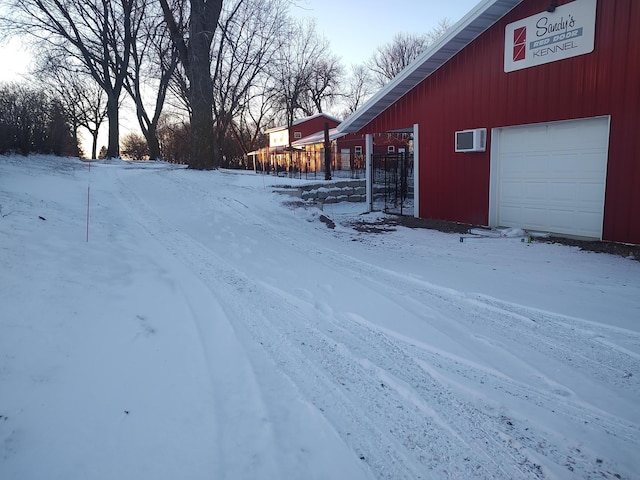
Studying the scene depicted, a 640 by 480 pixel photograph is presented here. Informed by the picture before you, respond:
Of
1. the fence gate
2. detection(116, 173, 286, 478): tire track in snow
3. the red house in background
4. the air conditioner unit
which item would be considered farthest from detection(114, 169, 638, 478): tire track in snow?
the red house in background

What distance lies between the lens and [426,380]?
3.40 meters

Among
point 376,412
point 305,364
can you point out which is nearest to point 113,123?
point 305,364

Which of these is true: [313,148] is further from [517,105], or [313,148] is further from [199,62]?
[517,105]

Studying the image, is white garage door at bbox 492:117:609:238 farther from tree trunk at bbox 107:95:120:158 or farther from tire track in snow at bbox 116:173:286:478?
tree trunk at bbox 107:95:120:158

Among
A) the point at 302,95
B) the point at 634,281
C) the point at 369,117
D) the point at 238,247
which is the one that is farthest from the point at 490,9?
the point at 302,95

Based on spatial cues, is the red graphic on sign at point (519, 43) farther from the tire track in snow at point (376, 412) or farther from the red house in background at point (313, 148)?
the tire track in snow at point (376, 412)

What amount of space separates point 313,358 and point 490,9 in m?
9.37

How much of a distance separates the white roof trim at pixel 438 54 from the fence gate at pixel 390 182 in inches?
62.4

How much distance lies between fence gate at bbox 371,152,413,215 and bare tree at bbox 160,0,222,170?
6.93m

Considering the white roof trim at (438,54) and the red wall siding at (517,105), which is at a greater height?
the white roof trim at (438,54)

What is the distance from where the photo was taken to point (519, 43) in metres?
9.62

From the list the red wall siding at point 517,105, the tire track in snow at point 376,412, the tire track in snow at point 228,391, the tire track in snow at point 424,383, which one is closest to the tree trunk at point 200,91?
the red wall siding at point 517,105

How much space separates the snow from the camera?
→ 2.55 metres

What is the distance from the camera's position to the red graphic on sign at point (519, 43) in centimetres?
951
